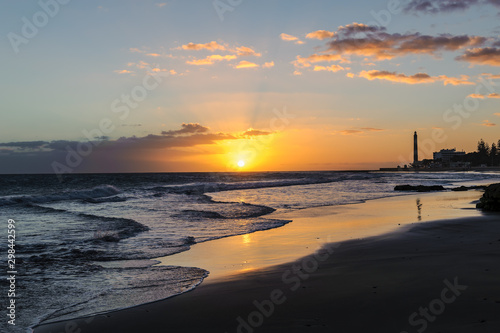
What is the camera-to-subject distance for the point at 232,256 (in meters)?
10.7

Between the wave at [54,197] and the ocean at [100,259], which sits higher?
the wave at [54,197]

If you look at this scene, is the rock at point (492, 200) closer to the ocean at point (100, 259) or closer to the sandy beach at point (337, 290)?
the sandy beach at point (337, 290)

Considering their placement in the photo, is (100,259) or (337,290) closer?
(337,290)

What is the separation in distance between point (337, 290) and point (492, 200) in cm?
1545

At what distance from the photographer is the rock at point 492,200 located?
59.1 feet

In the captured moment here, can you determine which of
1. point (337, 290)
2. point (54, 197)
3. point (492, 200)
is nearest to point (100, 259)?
point (337, 290)

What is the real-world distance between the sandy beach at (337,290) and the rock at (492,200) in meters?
7.50

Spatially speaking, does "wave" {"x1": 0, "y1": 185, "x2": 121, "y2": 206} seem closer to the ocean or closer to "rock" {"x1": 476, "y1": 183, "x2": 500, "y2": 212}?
the ocean

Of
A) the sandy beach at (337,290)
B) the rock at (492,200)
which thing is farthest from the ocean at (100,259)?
the rock at (492,200)

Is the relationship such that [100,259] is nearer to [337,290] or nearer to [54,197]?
[337,290]

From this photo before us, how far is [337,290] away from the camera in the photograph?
662cm

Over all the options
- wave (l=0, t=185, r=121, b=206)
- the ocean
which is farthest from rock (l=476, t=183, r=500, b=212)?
wave (l=0, t=185, r=121, b=206)

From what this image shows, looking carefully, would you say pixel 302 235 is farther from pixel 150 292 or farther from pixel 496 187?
pixel 496 187

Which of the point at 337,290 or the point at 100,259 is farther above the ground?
the point at 337,290
